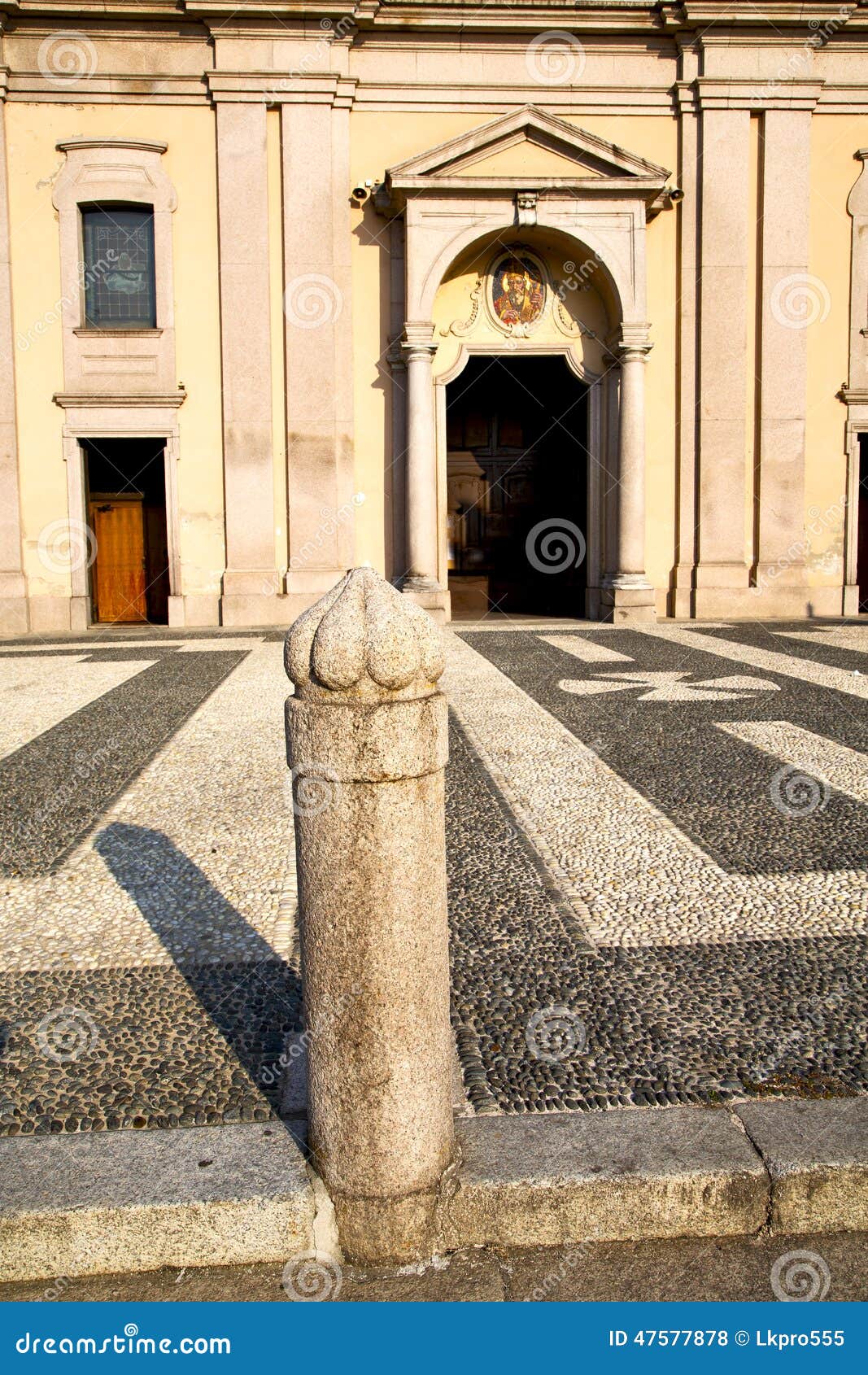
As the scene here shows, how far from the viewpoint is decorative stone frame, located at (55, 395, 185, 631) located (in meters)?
15.0

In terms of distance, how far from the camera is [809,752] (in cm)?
578

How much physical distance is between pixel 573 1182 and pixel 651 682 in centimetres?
662

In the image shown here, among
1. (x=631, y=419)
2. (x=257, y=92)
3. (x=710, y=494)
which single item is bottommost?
(x=710, y=494)

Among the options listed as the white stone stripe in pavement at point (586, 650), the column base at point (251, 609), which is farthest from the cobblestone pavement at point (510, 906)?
the column base at point (251, 609)

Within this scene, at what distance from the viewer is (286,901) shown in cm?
370

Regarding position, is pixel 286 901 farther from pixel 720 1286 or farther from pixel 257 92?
pixel 257 92

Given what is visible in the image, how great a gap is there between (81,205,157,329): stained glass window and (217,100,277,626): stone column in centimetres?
119

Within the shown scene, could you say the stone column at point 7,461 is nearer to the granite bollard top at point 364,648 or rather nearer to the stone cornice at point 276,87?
the stone cornice at point 276,87

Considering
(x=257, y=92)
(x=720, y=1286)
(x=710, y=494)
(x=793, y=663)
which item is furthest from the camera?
(x=710, y=494)

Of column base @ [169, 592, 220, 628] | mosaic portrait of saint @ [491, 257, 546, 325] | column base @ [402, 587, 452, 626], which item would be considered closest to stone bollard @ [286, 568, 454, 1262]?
column base @ [402, 587, 452, 626]

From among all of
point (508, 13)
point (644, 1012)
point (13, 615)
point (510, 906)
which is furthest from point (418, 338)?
point (644, 1012)

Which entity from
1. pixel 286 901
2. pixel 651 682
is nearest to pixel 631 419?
Answer: pixel 651 682

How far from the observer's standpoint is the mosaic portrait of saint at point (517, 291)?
1547 cm

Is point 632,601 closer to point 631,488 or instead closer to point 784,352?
point 631,488
